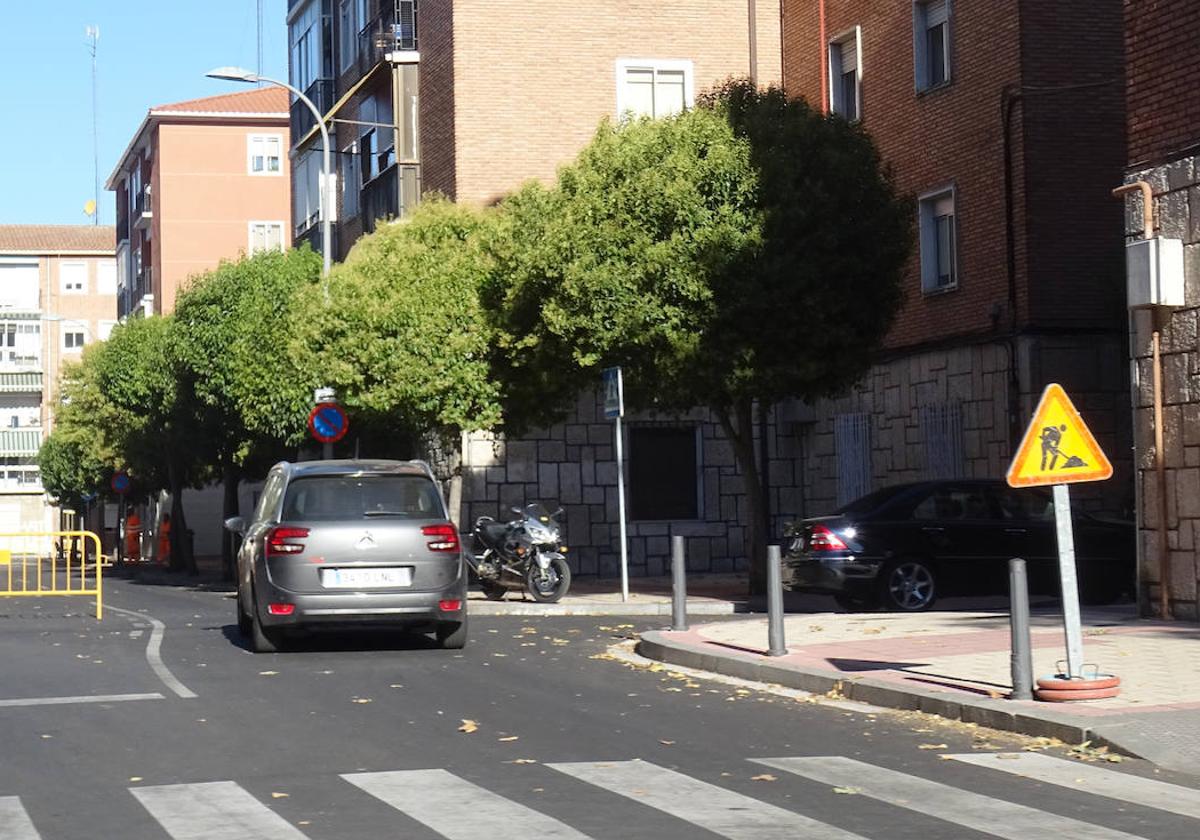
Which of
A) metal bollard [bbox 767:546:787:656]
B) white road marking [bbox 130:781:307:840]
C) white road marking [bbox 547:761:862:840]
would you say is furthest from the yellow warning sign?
white road marking [bbox 130:781:307:840]

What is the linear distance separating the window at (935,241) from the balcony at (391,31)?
1269 cm

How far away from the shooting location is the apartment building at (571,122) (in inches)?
1287

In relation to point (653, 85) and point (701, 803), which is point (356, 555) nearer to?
point (701, 803)

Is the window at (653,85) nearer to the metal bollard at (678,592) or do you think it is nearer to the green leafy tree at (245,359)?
the green leafy tree at (245,359)

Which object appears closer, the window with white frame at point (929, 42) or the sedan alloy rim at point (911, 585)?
the sedan alloy rim at point (911, 585)

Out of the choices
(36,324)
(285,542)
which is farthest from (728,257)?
(36,324)

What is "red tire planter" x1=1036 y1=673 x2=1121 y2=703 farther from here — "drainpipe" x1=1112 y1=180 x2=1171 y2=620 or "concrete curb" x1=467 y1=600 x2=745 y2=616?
"concrete curb" x1=467 y1=600 x2=745 y2=616

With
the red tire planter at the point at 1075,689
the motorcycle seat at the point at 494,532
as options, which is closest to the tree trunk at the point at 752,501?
the motorcycle seat at the point at 494,532

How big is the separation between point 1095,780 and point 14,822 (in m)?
4.75

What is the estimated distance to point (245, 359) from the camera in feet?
113

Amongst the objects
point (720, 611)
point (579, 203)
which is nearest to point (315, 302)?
point (579, 203)


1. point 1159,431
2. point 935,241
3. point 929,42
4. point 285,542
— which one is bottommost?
point 285,542

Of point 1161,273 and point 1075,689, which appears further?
point 1161,273

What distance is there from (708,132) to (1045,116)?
15.9 feet
